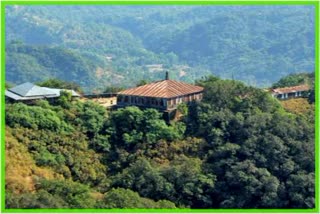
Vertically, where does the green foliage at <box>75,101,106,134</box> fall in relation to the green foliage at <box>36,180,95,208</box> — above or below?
above

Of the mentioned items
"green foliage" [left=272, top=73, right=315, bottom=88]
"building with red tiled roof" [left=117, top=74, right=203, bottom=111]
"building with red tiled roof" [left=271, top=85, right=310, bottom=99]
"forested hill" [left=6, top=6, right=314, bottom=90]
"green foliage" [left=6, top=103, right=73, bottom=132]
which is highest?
"forested hill" [left=6, top=6, right=314, bottom=90]

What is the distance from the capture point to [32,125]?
20719 mm

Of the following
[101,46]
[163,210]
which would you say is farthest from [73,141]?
[101,46]

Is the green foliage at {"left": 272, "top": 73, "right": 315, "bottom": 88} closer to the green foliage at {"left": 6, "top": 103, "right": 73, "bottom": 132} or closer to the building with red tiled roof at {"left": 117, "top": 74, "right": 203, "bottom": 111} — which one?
the building with red tiled roof at {"left": 117, "top": 74, "right": 203, "bottom": 111}

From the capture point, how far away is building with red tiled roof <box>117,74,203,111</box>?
22.7 m

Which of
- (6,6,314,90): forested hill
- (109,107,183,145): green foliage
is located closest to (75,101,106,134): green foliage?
(109,107,183,145): green foliage

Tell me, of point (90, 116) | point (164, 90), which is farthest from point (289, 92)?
point (90, 116)

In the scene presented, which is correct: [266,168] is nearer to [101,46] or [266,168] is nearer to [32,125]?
[32,125]

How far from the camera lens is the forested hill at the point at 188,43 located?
90.1m

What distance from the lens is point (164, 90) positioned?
75.3 feet

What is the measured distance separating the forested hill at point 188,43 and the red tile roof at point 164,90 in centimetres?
4916

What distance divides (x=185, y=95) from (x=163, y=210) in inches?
263

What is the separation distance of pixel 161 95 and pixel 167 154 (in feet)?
8.10

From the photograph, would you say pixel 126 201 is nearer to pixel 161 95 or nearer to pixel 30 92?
pixel 161 95
